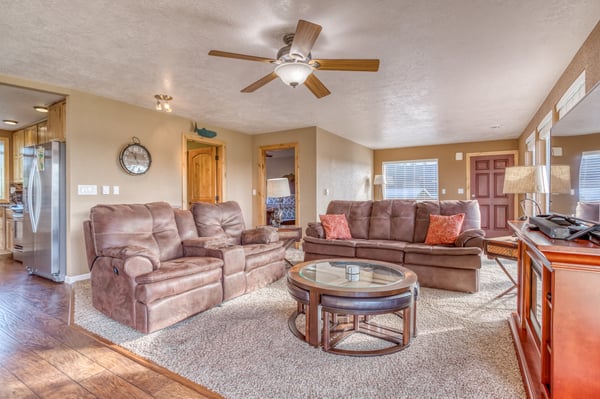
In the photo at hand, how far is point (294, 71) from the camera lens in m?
2.44

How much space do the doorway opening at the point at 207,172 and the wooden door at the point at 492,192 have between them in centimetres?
604

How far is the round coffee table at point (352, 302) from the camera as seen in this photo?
203 centimetres

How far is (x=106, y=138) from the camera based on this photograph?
4285mm

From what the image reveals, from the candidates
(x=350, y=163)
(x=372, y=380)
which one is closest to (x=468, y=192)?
(x=350, y=163)

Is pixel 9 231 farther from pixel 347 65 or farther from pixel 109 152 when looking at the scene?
pixel 347 65

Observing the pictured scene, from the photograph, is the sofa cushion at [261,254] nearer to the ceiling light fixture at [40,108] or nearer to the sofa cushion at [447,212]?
the sofa cushion at [447,212]

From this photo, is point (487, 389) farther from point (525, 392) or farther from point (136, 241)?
point (136, 241)

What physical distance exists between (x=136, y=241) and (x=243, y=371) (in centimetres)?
175

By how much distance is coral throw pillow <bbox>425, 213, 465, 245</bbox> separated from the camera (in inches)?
147

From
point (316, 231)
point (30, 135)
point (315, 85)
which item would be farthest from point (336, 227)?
point (30, 135)

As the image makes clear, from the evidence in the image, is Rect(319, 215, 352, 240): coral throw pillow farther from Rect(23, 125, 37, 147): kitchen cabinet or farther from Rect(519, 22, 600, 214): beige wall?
Rect(23, 125, 37, 147): kitchen cabinet

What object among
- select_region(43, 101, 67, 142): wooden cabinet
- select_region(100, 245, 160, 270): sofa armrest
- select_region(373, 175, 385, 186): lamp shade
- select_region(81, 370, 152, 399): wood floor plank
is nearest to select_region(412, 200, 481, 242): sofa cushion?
select_region(100, 245, 160, 270): sofa armrest

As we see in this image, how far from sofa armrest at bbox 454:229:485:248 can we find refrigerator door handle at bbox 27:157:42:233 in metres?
5.26

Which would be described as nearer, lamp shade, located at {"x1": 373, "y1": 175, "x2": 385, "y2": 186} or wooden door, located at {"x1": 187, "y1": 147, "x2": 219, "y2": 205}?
wooden door, located at {"x1": 187, "y1": 147, "x2": 219, "y2": 205}
